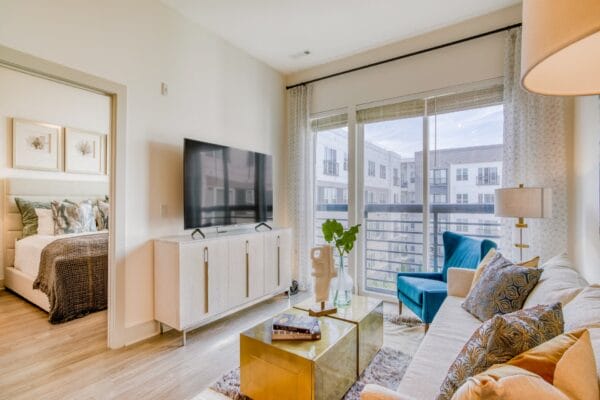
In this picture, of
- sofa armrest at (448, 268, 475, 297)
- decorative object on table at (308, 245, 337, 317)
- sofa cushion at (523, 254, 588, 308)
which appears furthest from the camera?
sofa armrest at (448, 268, 475, 297)

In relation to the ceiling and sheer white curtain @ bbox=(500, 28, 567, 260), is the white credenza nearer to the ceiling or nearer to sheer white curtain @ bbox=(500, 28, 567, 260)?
the ceiling

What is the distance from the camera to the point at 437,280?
2859mm

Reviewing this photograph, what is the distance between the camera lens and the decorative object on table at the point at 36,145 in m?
3.96

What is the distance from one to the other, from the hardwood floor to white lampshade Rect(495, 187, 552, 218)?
7.87 ft

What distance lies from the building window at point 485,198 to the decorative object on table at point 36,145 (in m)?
5.50

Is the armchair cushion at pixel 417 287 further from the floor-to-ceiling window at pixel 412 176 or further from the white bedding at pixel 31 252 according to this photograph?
the white bedding at pixel 31 252

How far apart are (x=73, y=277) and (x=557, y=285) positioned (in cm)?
393

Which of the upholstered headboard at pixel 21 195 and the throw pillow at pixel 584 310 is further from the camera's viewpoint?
the upholstered headboard at pixel 21 195

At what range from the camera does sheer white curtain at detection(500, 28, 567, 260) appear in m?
2.56

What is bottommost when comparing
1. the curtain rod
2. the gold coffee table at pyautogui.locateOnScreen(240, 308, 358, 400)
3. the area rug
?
the area rug

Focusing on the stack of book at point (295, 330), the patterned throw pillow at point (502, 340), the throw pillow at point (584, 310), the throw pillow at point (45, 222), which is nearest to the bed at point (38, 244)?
the throw pillow at point (45, 222)

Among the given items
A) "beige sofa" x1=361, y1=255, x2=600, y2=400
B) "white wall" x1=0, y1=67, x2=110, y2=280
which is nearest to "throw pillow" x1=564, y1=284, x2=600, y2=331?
"beige sofa" x1=361, y1=255, x2=600, y2=400

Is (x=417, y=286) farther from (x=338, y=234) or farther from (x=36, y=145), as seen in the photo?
(x=36, y=145)

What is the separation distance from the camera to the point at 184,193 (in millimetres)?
2756
